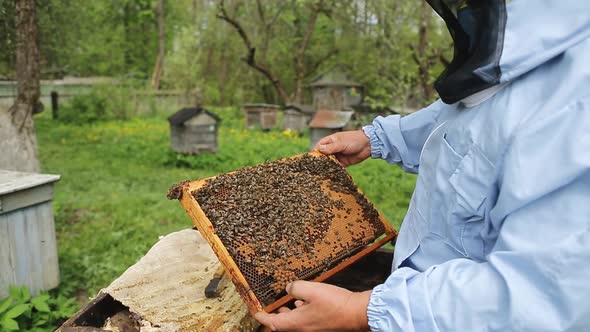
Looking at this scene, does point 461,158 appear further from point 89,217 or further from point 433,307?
point 89,217

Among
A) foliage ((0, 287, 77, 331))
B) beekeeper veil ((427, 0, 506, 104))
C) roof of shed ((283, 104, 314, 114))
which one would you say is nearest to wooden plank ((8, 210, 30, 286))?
foliage ((0, 287, 77, 331))

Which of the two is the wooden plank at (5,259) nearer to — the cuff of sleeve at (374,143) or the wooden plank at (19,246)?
the wooden plank at (19,246)

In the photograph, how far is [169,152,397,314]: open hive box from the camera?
158 centimetres

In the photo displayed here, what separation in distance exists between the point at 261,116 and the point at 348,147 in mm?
11499

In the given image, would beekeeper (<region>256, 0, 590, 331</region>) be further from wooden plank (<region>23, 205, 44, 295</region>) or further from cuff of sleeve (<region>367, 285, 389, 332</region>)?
wooden plank (<region>23, 205, 44, 295</region>)

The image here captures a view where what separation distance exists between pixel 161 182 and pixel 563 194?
703cm

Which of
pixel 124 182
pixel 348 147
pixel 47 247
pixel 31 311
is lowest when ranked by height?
pixel 124 182

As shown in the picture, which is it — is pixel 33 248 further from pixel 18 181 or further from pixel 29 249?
pixel 18 181

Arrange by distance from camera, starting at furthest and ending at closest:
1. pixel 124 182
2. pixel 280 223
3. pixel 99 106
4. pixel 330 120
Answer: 1. pixel 99 106
2. pixel 330 120
3. pixel 124 182
4. pixel 280 223

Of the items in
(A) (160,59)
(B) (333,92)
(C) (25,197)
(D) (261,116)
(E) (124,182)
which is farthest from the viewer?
(A) (160,59)

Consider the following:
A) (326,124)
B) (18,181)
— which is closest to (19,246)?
(18,181)

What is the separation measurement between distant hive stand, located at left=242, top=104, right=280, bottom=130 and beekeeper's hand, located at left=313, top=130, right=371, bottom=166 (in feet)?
37.3

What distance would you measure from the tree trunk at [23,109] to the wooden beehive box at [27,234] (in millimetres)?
1365

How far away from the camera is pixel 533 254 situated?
99 centimetres
